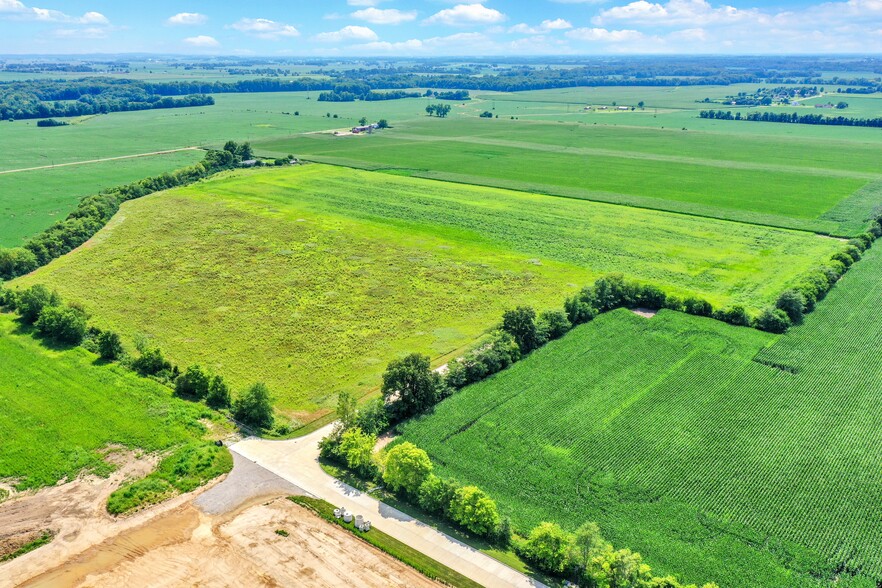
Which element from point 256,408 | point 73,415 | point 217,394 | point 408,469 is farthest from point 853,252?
point 73,415

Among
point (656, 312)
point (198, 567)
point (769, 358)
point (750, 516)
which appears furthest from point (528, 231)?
point (198, 567)

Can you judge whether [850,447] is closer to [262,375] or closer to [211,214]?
[262,375]

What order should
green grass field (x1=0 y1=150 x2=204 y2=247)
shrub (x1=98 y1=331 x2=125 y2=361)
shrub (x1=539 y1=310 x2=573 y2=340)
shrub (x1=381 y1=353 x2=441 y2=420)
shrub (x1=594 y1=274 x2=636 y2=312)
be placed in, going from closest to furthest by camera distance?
shrub (x1=381 y1=353 x2=441 y2=420) → shrub (x1=98 y1=331 x2=125 y2=361) → shrub (x1=539 y1=310 x2=573 y2=340) → shrub (x1=594 y1=274 x2=636 y2=312) → green grass field (x1=0 y1=150 x2=204 y2=247)

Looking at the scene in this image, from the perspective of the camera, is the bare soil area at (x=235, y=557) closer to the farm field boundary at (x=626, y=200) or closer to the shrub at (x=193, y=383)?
the shrub at (x=193, y=383)

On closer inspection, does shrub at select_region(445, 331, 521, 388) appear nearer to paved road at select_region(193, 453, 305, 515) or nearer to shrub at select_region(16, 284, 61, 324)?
paved road at select_region(193, 453, 305, 515)

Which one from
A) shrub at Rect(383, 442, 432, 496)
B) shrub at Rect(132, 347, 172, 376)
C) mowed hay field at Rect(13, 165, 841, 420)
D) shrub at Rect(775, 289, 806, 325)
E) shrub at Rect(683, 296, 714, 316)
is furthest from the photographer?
shrub at Rect(683, 296, 714, 316)

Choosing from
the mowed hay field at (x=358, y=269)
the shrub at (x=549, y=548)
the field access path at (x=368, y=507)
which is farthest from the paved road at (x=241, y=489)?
the shrub at (x=549, y=548)

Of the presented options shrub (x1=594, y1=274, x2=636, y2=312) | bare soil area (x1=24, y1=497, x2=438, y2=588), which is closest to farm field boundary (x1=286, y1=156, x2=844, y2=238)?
shrub (x1=594, y1=274, x2=636, y2=312)
